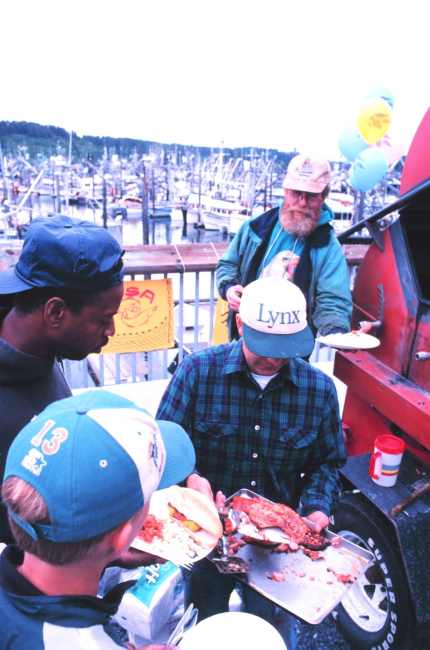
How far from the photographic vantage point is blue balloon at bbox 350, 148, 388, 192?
8.47m

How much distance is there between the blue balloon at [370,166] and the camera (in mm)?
8469

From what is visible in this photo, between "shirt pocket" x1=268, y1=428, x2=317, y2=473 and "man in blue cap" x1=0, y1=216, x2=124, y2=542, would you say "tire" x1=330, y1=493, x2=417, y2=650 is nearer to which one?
"shirt pocket" x1=268, y1=428, x2=317, y2=473

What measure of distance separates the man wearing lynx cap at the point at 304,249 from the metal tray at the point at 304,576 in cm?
163

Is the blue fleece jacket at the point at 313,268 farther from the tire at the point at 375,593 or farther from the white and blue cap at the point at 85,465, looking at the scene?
Answer: the white and blue cap at the point at 85,465

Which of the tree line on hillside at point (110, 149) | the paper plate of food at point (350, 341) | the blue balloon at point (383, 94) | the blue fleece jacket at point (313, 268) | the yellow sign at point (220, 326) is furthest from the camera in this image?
the tree line on hillside at point (110, 149)

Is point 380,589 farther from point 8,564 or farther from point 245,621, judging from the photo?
point 8,564

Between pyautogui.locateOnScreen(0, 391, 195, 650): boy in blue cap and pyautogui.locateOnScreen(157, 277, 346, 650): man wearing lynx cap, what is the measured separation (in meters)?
1.05

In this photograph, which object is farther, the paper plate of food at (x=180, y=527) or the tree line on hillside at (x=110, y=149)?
the tree line on hillside at (x=110, y=149)

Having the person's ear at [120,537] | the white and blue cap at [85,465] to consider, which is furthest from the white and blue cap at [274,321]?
the person's ear at [120,537]

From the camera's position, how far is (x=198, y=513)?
1.86 m

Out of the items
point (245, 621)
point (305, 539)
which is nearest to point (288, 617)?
point (305, 539)

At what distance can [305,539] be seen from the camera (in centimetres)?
193

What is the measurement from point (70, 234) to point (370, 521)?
2.22 m

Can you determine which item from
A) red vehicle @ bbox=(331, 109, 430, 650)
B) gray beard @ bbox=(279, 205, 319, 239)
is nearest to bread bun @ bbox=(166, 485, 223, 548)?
red vehicle @ bbox=(331, 109, 430, 650)
